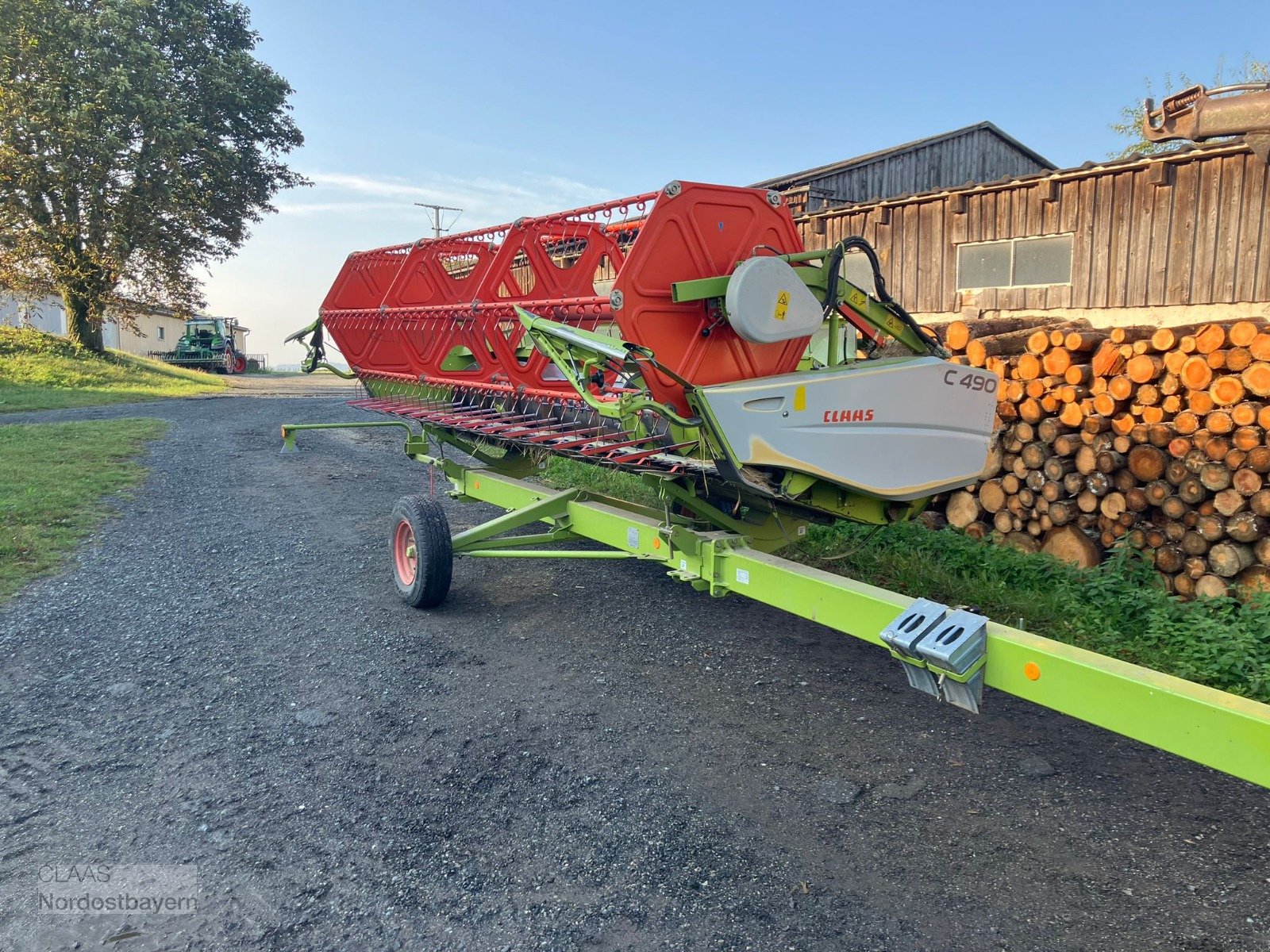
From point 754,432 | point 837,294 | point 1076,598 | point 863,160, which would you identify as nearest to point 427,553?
point 754,432

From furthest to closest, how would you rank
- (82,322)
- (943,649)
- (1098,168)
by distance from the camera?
(82,322)
(1098,168)
(943,649)

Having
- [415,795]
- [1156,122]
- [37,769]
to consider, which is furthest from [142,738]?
[1156,122]

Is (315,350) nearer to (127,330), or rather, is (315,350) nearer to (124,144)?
(124,144)

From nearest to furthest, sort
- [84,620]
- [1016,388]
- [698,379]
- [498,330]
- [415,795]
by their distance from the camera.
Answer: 1. [415,795]
2. [698,379]
3. [84,620]
4. [498,330]
5. [1016,388]

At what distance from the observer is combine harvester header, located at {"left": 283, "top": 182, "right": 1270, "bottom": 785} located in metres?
2.48

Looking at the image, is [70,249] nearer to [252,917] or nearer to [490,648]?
[490,648]

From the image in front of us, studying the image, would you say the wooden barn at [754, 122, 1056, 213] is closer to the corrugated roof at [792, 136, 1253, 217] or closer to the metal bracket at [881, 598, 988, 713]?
the corrugated roof at [792, 136, 1253, 217]

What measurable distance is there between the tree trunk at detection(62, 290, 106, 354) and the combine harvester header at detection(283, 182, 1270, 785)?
77.5 feet

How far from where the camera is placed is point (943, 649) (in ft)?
8.17

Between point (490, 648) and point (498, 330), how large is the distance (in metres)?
2.07

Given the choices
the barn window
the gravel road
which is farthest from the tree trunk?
the barn window

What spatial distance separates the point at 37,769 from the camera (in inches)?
134

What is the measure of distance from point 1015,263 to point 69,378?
21.7m

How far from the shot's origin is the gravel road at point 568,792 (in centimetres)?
259
